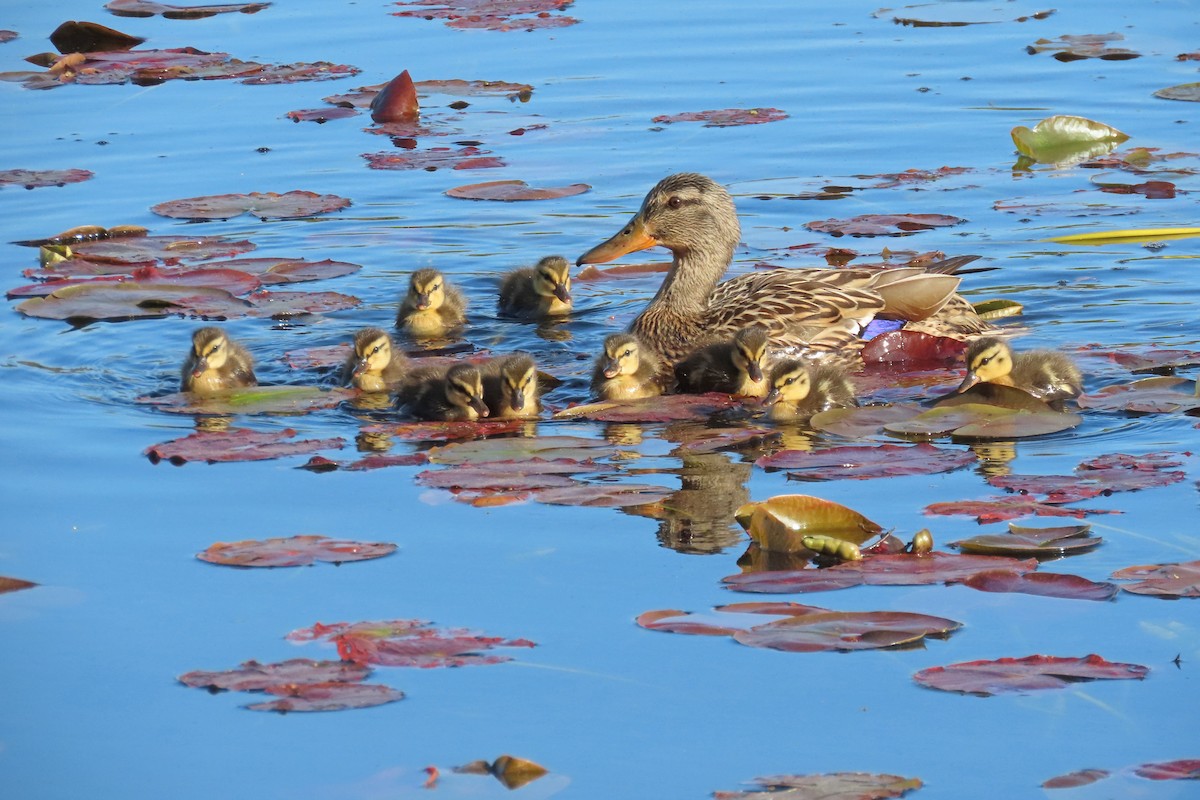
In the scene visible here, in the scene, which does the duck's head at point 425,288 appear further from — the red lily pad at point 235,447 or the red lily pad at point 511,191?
the red lily pad at point 511,191

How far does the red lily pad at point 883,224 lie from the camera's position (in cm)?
1138

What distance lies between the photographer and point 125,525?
6738mm

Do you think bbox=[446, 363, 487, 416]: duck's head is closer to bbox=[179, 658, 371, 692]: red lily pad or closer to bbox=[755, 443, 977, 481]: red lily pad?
bbox=[755, 443, 977, 481]: red lily pad

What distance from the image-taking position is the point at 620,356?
8.53 meters

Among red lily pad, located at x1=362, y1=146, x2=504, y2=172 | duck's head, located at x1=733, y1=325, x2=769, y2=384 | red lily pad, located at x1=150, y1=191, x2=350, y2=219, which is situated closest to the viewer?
duck's head, located at x1=733, y1=325, x2=769, y2=384

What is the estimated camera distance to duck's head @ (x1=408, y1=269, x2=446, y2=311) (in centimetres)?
992

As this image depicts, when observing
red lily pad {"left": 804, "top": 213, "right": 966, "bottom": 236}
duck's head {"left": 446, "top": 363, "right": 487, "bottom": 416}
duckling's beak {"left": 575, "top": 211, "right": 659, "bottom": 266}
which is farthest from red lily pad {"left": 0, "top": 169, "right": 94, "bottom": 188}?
duck's head {"left": 446, "top": 363, "right": 487, "bottom": 416}

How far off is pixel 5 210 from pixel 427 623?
789 centimetres

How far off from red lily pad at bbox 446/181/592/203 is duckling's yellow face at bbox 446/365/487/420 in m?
4.33

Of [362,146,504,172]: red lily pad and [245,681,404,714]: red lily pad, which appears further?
[362,146,504,172]: red lily pad

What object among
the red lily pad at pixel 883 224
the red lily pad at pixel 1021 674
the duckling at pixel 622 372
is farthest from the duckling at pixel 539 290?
the red lily pad at pixel 1021 674

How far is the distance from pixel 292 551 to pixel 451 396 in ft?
6.43

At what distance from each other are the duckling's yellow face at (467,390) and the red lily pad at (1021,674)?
3296mm

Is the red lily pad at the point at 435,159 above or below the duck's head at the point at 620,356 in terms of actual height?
above
